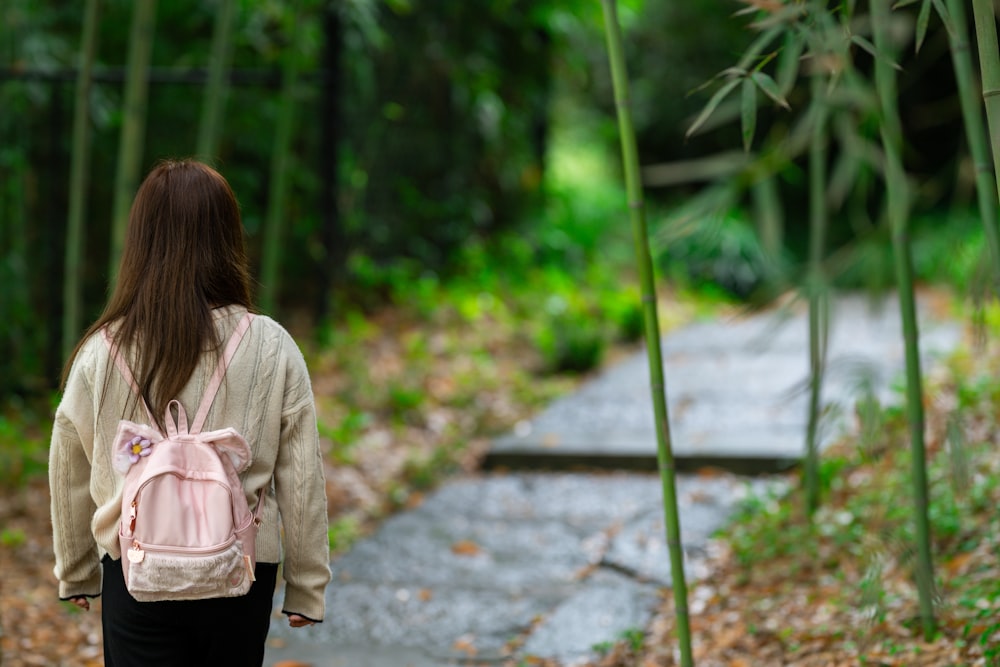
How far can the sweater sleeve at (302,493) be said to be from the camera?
Answer: 200cm

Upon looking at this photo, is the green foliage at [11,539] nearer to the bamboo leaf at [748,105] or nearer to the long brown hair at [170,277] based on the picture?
the long brown hair at [170,277]

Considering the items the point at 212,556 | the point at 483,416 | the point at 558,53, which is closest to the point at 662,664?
the point at 212,556

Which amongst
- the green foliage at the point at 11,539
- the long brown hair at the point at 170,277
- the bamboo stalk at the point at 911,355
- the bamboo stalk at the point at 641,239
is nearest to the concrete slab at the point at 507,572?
the bamboo stalk at the point at 911,355

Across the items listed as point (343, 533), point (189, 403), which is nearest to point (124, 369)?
point (189, 403)

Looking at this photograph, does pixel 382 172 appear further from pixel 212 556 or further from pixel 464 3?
pixel 212 556

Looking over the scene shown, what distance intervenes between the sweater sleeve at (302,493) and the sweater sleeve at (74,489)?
348 mm

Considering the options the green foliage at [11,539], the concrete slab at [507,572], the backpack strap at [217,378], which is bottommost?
the concrete slab at [507,572]

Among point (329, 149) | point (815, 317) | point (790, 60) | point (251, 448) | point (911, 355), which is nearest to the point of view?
point (251, 448)

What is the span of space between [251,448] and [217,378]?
14 cm

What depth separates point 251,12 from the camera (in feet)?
21.3

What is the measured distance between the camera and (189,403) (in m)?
1.93

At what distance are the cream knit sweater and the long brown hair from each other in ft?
0.13

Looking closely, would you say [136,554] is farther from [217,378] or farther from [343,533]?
[343,533]

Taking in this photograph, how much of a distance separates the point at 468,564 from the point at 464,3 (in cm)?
566
